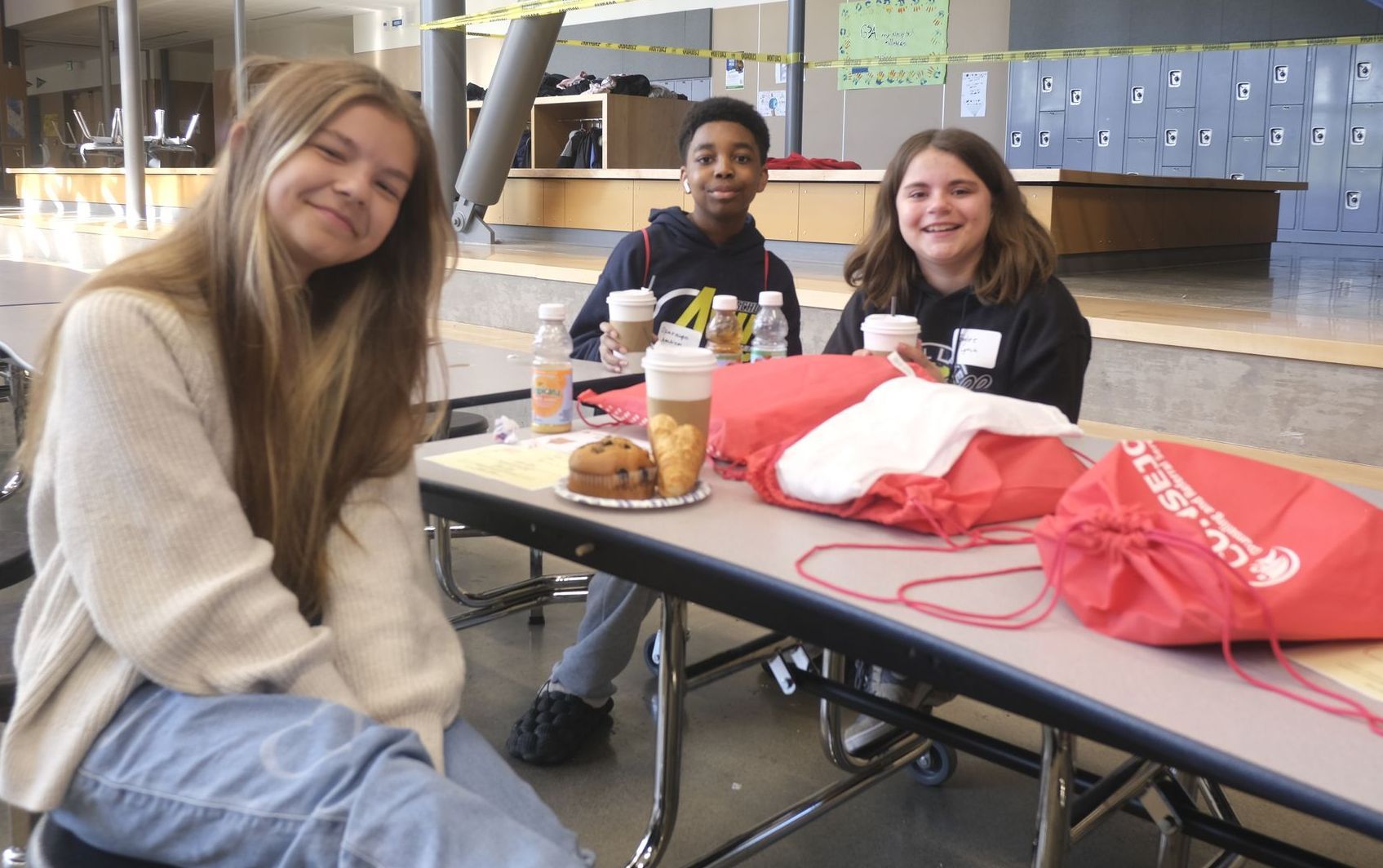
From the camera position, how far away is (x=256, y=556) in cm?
101

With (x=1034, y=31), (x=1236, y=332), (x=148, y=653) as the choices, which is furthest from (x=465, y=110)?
(x=148, y=653)

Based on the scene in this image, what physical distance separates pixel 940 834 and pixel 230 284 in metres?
1.38

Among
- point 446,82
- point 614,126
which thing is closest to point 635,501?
point 446,82

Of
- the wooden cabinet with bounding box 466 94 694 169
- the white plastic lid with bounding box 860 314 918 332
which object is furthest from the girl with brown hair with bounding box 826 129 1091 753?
the wooden cabinet with bounding box 466 94 694 169

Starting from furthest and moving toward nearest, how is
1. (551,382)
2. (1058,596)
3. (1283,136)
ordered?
(1283,136) < (551,382) < (1058,596)

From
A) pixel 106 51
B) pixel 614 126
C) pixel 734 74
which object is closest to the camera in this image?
pixel 614 126

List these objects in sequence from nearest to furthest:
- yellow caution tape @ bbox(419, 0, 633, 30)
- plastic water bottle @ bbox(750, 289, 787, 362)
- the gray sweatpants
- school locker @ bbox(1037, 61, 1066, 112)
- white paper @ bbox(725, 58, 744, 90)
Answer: plastic water bottle @ bbox(750, 289, 787, 362) → the gray sweatpants → yellow caution tape @ bbox(419, 0, 633, 30) → school locker @ bbox(1037, 61, 1066, 112) → white paper @ bbox(725, 58, 744, 90)

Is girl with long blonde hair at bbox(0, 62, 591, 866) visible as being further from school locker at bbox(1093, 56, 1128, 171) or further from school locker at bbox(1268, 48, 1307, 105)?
school locker at bbox(1093, 56, 1128, 171)

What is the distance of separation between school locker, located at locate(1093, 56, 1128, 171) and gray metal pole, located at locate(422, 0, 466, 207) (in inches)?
184

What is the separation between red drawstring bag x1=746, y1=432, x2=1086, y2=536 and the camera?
3.82 feet

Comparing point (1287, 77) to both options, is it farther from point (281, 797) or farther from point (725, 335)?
point (281, 797)

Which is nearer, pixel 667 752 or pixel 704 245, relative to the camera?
pixel 667 752

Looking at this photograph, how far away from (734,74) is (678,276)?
25.0 feet

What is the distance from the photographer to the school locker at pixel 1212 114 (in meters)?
7.56
